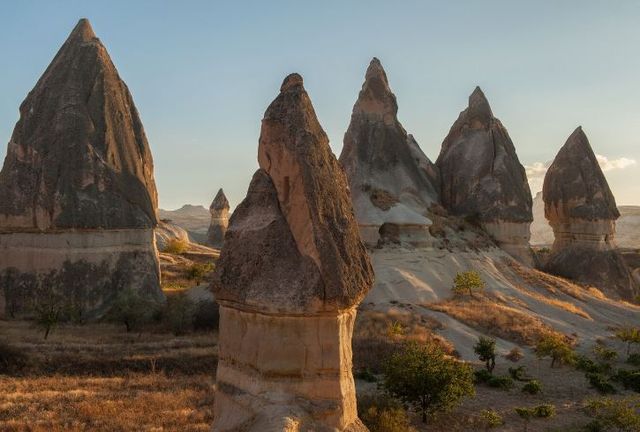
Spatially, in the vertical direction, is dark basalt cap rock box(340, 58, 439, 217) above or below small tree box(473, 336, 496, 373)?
above

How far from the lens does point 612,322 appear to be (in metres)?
27.6

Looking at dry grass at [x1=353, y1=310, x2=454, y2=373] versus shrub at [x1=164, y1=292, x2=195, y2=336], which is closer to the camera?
dry grass at [x1=353, y1=310, x2=454, y2=373]

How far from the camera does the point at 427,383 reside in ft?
42.4

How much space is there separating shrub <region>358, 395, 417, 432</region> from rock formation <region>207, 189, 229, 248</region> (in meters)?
49.2

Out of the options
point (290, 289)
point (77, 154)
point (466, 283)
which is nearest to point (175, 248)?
point (77, 154)

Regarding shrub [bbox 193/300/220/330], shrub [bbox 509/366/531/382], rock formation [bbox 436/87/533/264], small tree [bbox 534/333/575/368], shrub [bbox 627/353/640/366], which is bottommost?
shrub [bbox 627/353/640/366]

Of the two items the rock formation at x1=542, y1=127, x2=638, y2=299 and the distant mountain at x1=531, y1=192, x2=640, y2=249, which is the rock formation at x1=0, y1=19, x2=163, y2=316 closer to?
the rock formation at x1=542, y1=127, x2=638, y2=299

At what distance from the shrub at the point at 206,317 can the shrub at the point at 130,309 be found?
79.0 inches

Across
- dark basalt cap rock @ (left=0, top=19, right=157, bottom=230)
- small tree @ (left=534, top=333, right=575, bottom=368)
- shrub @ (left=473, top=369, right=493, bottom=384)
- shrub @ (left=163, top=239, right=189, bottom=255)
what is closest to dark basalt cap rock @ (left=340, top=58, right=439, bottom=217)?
dark basalt cap rock @ (left=0, top=19, right=157, bottom=230)

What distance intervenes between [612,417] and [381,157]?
22658 millimetres

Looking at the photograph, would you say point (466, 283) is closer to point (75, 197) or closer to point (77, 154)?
point (75, 197)

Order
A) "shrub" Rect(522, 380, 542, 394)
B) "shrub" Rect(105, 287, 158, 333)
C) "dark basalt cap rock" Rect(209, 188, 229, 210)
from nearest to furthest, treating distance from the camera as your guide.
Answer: "shrub" Rect(522, 380, 542, 394)
"shrub" Rect(105, 287, 158, 333)
"dark basalt cap rock" Rect(209, 188, 229, 210)

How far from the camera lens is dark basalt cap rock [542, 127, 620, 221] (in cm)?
3766

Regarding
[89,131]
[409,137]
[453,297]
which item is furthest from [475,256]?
[89,131]
